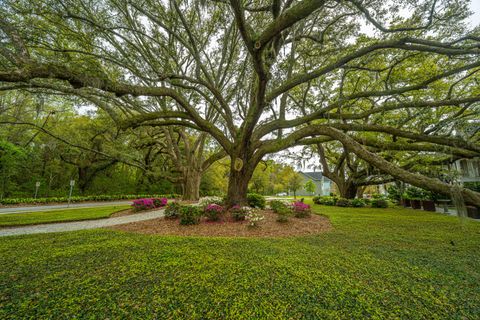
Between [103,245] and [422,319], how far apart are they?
535 cm

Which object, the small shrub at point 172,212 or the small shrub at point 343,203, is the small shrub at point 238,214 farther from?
the small shrub at point 343,203

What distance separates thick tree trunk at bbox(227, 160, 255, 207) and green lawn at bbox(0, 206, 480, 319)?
2.88 metres

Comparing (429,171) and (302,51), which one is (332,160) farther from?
(302,51)

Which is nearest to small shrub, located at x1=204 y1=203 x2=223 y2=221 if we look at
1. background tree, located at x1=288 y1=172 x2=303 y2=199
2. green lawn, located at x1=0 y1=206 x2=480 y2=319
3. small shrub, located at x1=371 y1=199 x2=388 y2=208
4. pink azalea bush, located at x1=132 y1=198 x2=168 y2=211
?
green lawn, located at x1=0 y1=206 x2=480 y2=319

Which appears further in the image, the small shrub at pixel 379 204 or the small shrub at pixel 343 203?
the small shrub at pixel 343 203

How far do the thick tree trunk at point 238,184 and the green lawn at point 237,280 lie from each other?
288cm

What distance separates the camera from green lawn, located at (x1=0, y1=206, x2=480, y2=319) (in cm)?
193

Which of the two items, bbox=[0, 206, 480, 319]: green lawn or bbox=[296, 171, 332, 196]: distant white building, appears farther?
bbox=[296, 171, 332, 196]: distant white building

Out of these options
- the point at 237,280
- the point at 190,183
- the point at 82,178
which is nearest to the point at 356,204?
the point at 190,183

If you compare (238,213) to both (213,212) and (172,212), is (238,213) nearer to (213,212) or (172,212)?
(213,212)

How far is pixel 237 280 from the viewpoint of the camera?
2.49 m

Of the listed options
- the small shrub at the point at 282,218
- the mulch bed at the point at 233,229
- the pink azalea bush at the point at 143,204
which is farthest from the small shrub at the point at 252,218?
the pink azalea bush at the point at 143,204

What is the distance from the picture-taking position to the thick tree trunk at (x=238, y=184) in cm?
706

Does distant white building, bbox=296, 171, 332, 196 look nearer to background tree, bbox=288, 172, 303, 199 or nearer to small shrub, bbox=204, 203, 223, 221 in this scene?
background tree, bbox=288, 172, 303, 199
